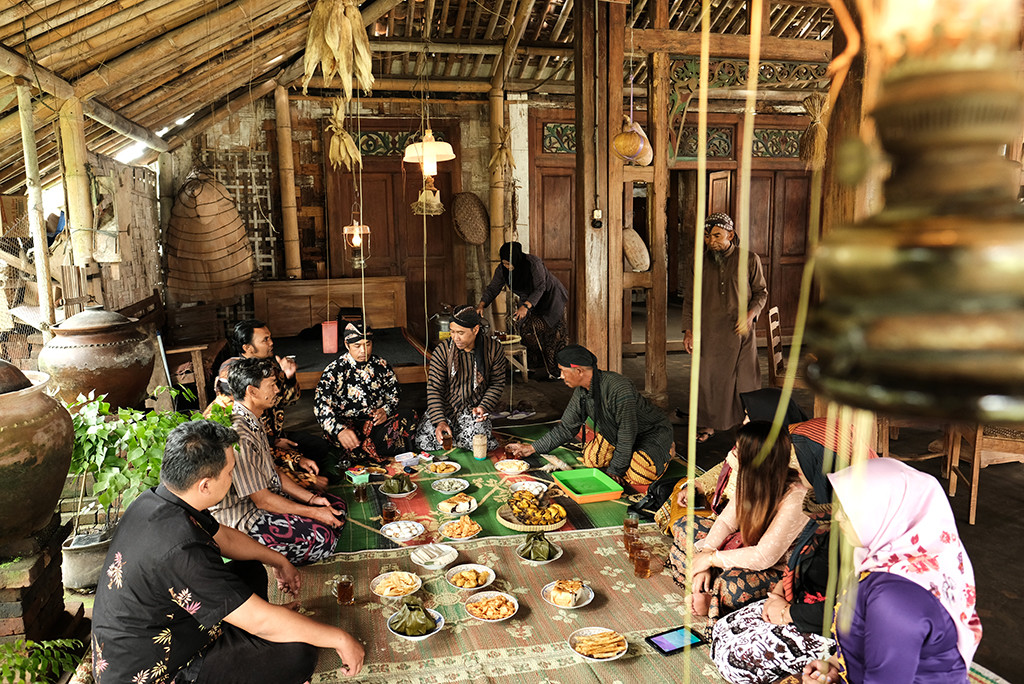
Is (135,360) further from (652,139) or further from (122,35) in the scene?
(652,139)

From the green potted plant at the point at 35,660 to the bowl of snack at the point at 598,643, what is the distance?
77.3 inches

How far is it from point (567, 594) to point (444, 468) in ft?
6.07

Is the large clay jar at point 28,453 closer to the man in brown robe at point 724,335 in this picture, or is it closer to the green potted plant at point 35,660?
the green potted plant at point 35,660

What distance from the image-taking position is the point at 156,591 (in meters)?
2.25

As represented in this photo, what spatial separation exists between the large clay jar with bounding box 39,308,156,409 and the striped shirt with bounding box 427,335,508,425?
6.84 ft

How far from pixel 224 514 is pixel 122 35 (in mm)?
3106

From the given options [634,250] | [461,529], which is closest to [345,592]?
[461,529]

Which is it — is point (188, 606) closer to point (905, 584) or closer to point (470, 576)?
point (470, 576)

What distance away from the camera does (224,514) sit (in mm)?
3451

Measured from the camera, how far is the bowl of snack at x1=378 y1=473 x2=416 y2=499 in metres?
4.25

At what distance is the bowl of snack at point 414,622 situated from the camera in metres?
2.82

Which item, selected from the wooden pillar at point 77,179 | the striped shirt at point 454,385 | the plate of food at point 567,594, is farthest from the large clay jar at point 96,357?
the plate of food at point 567,594

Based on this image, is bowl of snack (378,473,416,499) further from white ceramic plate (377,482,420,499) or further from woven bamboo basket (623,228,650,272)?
woven bamboo basket (623,228,650,272)

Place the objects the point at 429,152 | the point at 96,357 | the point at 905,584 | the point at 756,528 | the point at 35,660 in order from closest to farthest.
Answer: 1. the point at 905,584
2. the point at 35,660
3. the point at 756,528
4. the point at 96,357
5. the point at 429,152
